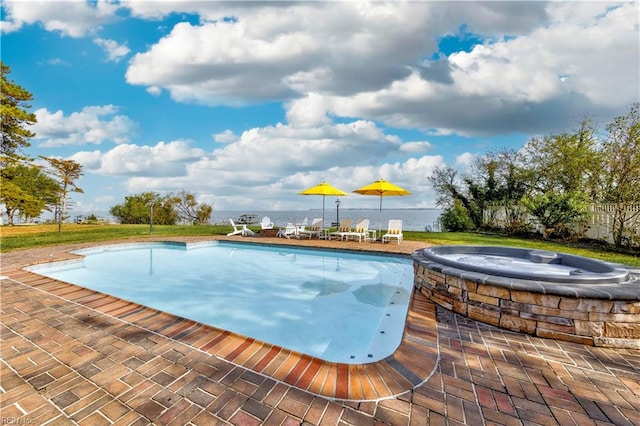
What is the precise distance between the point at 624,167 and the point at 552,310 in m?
10.7

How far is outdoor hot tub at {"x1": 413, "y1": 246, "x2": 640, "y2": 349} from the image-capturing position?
2.88m

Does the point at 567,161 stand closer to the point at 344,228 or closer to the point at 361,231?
the point at 361,231

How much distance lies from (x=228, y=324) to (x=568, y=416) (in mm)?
3723

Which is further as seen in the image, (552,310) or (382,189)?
(382,189)

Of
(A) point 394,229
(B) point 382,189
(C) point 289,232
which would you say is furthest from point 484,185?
(C) point 289,232

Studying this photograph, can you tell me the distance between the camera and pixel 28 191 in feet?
71.1

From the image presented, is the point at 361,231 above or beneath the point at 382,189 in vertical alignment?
beneath

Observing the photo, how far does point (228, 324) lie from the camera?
4.02m

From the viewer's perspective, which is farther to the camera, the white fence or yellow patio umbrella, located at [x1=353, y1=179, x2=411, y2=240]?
yellow patio umbrella, located at [x1=353, y1=179, x2=411, y2=240]

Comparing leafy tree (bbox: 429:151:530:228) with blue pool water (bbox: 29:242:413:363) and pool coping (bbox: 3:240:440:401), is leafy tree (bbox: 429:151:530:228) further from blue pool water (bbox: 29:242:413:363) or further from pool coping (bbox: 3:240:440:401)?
pool coping (bbox: 3:240:440:401)

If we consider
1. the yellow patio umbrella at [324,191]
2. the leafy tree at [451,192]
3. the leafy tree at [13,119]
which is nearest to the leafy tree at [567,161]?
the leafy tree at [451,192]

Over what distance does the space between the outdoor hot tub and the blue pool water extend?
37.2 inches

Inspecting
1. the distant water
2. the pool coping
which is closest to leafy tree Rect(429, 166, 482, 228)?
the distant water

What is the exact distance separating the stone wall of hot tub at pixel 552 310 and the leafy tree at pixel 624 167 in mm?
8302
